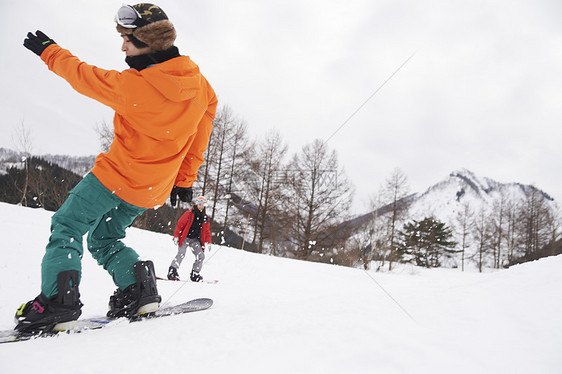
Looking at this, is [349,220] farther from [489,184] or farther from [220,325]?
[489,184]

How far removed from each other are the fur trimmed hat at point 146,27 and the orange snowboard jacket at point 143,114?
16cm

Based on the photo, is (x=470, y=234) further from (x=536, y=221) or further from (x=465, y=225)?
(x=536, y=221)

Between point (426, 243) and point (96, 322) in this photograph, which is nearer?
point (96, 322)

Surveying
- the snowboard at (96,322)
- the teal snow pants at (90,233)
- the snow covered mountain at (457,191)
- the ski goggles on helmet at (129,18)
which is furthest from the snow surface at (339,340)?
the snow covered mountain at (457,191)

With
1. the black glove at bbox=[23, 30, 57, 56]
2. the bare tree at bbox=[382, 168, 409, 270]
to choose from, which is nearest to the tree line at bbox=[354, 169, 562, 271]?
the bare tree at bbox=[382, 168, 409, 270]

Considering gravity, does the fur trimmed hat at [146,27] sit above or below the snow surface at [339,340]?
above

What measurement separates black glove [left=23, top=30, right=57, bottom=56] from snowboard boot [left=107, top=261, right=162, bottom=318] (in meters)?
1.41

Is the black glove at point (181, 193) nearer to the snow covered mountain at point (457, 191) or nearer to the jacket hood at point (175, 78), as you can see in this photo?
the jacket hood at point (175, 78)

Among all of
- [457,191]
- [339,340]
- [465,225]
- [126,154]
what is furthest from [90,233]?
[457,191]

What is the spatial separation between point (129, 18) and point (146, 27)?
0.11 metres

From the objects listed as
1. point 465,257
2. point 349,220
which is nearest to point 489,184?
point 465,257

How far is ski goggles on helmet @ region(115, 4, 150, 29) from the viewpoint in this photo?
1636 mm

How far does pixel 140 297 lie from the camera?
1.80m

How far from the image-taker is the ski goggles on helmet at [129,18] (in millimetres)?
1636
